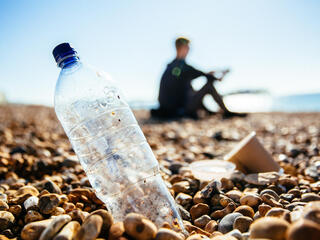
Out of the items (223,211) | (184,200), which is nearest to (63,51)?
(184,200)

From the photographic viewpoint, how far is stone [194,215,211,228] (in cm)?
143

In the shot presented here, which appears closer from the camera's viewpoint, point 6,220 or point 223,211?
point 6,220

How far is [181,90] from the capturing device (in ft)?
25.5

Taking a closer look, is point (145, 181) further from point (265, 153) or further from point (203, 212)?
point (265, 153)

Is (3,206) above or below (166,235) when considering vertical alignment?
above

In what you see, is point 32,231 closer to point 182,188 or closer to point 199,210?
point 199,210

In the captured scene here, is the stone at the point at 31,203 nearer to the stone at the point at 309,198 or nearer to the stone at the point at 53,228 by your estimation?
the stone at the point at 53,228

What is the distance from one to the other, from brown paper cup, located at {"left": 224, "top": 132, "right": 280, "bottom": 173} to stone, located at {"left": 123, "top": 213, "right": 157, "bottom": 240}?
152cm

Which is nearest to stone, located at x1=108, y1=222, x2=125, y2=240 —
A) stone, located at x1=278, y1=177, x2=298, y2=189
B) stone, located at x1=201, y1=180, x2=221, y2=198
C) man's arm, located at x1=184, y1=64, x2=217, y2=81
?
stone, located at x1=201, y1=180, x2=221, y2=198

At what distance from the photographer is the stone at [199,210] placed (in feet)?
5.08

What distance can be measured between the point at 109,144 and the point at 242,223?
37.6 inches

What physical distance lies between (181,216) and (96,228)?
2.16 feet

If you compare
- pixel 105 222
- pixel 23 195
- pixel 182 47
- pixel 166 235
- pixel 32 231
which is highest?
pixel 182 47

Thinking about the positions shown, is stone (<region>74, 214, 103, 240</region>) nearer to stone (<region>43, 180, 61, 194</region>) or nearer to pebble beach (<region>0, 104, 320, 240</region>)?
pebble beach (<region>0, 104, 320, 240</region>)
